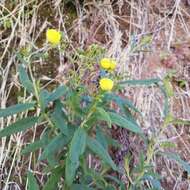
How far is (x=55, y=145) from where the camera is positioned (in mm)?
1037

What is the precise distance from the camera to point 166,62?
1651mm

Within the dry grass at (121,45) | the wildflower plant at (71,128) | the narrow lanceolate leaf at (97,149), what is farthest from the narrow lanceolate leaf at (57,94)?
the dry grass at (121,45)

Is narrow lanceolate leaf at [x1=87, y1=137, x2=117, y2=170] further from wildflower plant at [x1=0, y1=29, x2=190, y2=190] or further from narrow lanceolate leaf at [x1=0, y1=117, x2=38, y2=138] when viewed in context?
narrow lanceolate leaf at [x1=0, y1=117, x2=38, y2=138]

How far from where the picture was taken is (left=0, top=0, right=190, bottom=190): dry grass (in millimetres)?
1433

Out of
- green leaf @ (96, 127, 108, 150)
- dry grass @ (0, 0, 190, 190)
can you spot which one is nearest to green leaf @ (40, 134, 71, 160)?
green leaf @ (96, 127, 108, 150)

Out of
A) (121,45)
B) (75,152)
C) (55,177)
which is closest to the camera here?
(75,152)

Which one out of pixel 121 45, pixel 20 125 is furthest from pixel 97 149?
pixel 121 45

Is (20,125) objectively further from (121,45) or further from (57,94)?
(121,45)

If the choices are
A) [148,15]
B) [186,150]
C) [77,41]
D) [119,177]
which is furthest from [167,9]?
[119,177]

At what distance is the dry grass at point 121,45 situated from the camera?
1433 mm

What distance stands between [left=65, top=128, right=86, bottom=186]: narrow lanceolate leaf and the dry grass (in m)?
Answer: 0.37

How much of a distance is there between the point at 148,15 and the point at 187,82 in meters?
0.28

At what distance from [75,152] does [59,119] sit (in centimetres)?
9

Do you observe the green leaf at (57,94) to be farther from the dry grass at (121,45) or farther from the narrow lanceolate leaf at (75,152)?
the dry grass at (121,45)
